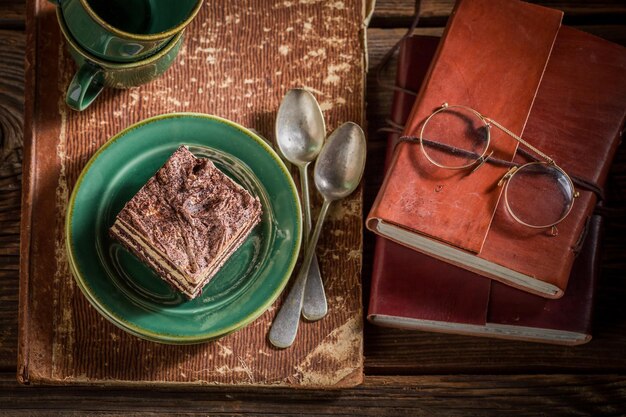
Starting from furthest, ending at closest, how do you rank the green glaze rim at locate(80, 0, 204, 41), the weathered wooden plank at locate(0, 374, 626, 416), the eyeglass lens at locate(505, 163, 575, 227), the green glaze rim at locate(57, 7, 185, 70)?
the weathered wooden plank at locate(0, 374, 626, 416) < the eyeglass lens at locate(505, 163, 575, 227) < the green glaze rim at locate(57, 7, 185, 70) < the green glaze rim at locate(80, 0, 204, 41)

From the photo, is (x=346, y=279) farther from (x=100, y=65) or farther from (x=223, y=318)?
(x=100, y=65)

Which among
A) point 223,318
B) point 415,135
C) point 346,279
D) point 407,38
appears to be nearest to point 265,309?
point 223,318

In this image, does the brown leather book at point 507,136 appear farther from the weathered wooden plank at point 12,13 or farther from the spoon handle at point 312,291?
the weathered wooden plank at point 12,13

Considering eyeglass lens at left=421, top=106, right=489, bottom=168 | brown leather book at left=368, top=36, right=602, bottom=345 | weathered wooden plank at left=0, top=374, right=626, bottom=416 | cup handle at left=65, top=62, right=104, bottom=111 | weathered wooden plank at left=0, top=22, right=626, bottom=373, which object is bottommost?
weathered wooden plank at left=0, top=374, right=626, bottom=416

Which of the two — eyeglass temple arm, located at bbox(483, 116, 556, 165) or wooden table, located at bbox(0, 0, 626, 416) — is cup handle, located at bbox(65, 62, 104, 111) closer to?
wooden table, located at bbox(0, 0, 626, 416)

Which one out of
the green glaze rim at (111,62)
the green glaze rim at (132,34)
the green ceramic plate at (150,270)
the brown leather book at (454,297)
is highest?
the green glaze rim at (132,34)

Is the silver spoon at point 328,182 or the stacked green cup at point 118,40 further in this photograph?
the silver spoon at point 328,182

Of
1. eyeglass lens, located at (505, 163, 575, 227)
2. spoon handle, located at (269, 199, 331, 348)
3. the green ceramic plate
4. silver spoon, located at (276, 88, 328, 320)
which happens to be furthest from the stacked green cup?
eyeglass lens, located at (505, 163, 575, 227)

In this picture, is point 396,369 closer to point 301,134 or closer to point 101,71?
point 301,134

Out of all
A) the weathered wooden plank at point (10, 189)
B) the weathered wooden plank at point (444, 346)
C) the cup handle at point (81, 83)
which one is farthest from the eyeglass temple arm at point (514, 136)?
the weathered wooden plank at point (10, 189)
